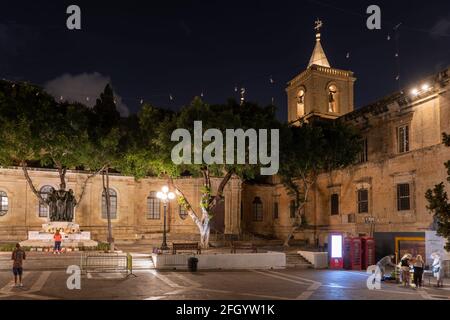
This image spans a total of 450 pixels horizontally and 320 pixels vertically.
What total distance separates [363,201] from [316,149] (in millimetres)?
5287

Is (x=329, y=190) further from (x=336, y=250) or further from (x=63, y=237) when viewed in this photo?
(x=63, y=237)

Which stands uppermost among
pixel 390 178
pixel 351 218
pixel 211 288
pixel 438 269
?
pixel 390 178

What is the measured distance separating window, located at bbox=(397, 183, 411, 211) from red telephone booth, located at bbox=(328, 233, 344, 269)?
7.10m

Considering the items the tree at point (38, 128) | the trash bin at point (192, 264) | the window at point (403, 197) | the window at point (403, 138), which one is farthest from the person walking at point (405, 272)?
the tree at point (38, 128)

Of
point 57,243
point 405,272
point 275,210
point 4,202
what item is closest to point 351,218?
point 275,210

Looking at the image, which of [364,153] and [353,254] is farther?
[364,153]

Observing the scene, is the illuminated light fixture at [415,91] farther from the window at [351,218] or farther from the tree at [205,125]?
the window at [351,218]

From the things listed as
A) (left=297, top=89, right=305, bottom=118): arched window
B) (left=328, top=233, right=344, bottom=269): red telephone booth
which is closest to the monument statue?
(left=328, top=233, right=344, bottom=269): red telephone booth

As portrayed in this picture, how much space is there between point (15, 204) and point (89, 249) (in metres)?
13.2

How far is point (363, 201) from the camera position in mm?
36844

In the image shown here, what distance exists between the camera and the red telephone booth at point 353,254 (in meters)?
27.3

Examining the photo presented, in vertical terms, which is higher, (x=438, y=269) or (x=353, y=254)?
(x=438, y=269)

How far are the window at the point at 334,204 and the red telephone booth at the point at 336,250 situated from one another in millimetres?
12247
